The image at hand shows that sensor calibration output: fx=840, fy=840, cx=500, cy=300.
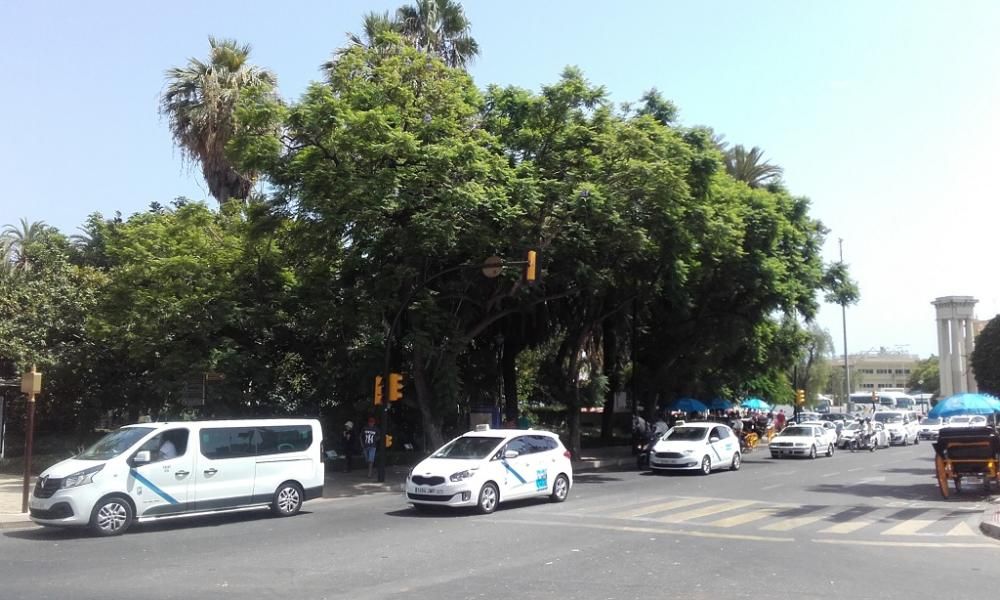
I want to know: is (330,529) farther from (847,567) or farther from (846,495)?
(846,495)

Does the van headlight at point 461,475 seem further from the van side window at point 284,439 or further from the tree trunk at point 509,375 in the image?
the tree trunk at point 509,375

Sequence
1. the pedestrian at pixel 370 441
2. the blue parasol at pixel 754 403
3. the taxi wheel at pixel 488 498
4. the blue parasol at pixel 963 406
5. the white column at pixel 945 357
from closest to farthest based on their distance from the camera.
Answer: the taxi wheel at pixel 488 498, the pedestrian at pixel 370 441, the blue parasol at pixel 963 406, the blue parasol at pixel 754 403, the white column at pixel 945 357

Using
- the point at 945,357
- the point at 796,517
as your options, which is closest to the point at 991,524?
the point at 796,517

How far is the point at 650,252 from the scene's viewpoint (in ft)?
87.4

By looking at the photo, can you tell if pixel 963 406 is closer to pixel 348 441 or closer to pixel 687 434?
pixel 687 434

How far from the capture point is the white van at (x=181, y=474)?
14.2m

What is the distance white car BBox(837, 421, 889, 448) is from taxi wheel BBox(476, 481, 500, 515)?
3149cm

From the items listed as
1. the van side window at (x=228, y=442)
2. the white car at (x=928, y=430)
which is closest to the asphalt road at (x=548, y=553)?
the van side window at (x=228, y=442)

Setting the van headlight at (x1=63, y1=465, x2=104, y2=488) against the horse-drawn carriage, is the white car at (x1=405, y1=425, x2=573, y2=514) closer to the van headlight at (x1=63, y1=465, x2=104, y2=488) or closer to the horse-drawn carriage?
the van headlight at (x1=63, y1=465, x2=104, y2=488)

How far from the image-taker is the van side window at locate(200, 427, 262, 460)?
1588cm

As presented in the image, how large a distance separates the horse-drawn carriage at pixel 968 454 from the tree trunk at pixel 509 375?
15.5 m

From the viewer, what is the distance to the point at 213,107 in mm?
30031

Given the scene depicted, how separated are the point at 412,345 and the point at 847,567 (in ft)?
50.6

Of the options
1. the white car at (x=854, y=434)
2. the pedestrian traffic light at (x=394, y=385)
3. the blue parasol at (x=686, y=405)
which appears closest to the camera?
the pedestrian traffic light at (x=394, y=385)
